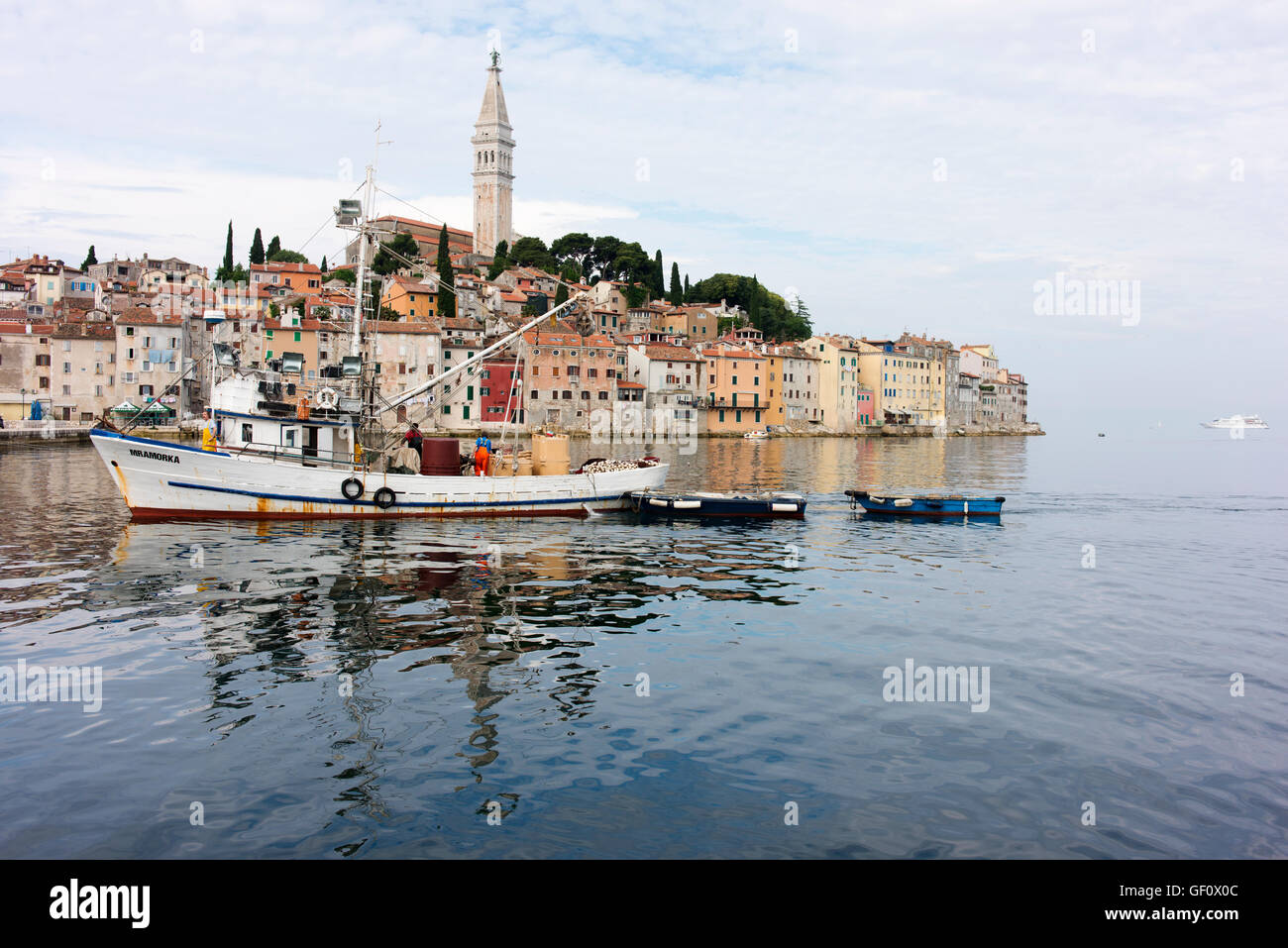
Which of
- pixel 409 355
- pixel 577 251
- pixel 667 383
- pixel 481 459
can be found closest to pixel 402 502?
pixel 481 459

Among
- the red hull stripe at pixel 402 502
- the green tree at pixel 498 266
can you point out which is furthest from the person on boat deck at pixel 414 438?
the green tree at pixel 498 266

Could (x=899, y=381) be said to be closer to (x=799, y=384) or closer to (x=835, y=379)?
(x=835, y=379)

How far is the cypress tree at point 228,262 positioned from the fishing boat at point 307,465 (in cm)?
8809

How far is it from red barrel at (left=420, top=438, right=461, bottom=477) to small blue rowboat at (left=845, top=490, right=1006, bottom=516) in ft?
47.1

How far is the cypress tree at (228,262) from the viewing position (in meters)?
106

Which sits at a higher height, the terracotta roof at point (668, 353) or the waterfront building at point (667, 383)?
the terracotta roof at point (668, 353)

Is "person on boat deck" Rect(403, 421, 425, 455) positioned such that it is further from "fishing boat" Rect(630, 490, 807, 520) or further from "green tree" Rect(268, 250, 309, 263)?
"green tree" Rect(268, 250, 309, 263)

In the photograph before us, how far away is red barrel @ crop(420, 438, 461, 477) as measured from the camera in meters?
28.9

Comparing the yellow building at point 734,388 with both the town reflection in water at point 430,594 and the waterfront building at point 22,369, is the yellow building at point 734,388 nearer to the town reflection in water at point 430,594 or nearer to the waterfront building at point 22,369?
the waterfront building at point 22,369

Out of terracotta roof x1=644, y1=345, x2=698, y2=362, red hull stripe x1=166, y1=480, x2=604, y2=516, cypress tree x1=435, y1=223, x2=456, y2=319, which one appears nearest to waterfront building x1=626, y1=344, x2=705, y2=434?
terracotta roof x1=644, y1=345, x2=698, y2=362

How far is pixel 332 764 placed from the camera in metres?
8.79
